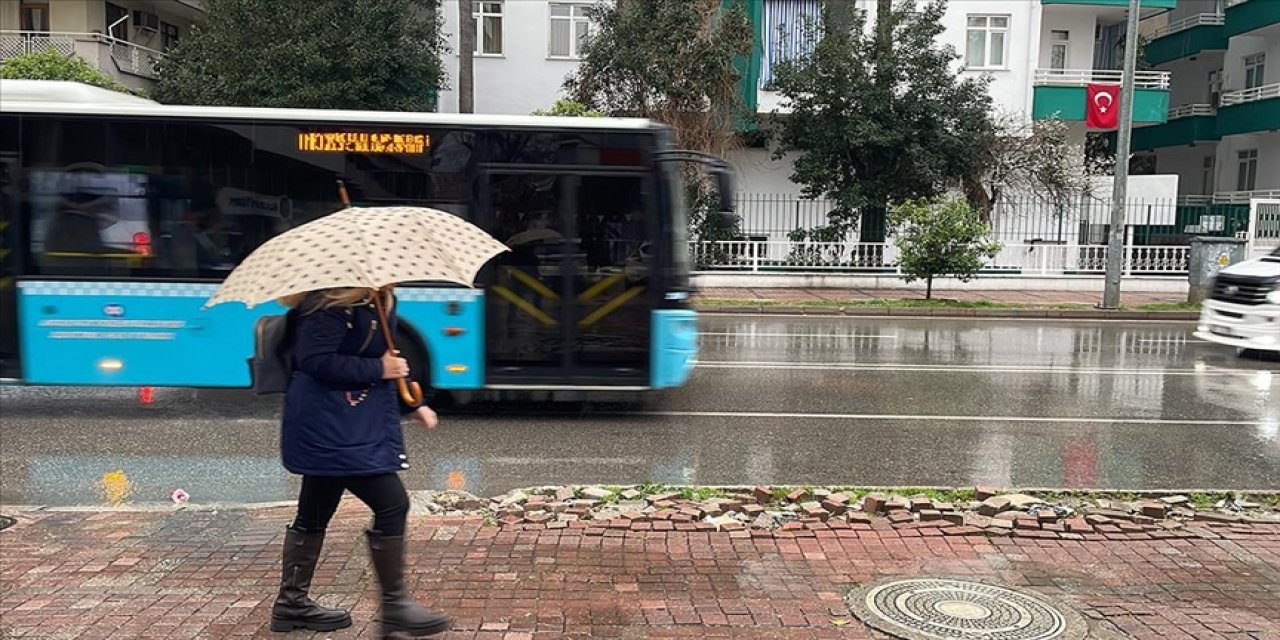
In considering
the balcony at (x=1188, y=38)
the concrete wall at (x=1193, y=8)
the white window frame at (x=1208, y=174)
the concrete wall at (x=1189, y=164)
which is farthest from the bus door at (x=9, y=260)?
the concrete wall at (x=1189, y=164)

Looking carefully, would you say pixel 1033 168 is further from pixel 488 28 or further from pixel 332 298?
pixel 332 298

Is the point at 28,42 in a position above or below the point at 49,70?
above

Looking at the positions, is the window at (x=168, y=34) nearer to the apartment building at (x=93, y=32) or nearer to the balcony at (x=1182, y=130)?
the apartment building at (x=93, y=32)

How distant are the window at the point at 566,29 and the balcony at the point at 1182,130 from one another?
23.4 meters

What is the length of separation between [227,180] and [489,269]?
2595 mm

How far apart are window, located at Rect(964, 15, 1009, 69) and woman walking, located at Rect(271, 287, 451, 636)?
29366mm

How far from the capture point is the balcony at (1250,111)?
3228 centimetres

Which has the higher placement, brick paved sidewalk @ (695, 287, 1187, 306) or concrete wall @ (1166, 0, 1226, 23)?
concrete wall @ (1166, 0, 1226, 23)

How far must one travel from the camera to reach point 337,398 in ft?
12.6

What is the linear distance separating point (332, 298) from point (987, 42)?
29900 millimetres

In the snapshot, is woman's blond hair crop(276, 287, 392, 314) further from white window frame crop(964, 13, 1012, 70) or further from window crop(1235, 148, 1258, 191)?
window crop(1235, 148, 1258, 191)

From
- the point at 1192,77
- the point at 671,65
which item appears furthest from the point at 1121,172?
the point at 1192,77

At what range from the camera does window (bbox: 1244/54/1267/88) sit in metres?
34.9

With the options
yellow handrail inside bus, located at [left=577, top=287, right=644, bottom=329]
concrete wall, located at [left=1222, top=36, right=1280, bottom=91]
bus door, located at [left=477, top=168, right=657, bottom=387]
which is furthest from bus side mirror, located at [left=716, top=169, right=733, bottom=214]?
concrete wall, located at [left=1222, top=36, right=1280, bottom=91]
